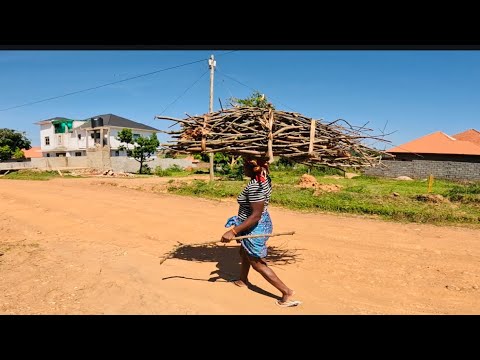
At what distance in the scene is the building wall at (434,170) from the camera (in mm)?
23031

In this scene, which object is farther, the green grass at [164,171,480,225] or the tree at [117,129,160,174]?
the tree at [117,129,160,174]

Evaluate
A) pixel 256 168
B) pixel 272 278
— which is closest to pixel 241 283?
pixel 272 278

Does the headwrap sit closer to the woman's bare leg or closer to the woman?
the woman

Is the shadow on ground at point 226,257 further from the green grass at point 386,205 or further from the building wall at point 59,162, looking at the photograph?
the building wall at point 59,162

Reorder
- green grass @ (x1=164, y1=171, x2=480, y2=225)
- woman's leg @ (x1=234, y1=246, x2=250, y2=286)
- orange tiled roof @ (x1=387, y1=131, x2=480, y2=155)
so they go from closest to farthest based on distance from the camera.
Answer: woman's leg @ (x1=234, y1=246, x2=250, y2=286) → green grass @ (x1=164, y1=171, x2=480, y2=225) → orange tiled roof @ (x1=387, y1=131, x2=480, y2=155)

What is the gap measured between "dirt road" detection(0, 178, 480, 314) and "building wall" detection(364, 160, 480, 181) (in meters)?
15.8

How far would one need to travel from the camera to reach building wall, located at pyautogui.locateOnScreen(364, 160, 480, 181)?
2303 cm

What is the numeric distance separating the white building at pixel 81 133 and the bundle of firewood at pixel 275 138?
116 ft

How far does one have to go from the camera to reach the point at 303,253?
6.13 m

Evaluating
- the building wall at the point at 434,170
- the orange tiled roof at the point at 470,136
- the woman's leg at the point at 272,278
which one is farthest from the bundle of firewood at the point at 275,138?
the orange tiled roof at the point at 470,136

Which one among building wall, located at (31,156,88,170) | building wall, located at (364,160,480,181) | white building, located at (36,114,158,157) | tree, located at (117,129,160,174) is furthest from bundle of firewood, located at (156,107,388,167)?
white building, located at (36,114,158,157)

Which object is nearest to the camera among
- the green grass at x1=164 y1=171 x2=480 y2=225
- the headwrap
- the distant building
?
the headwrap
